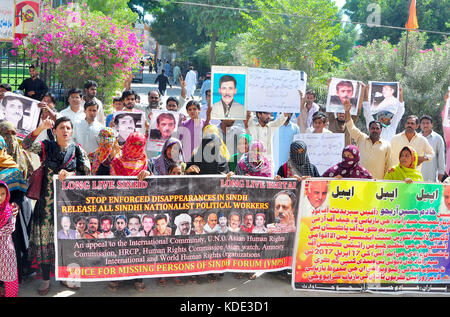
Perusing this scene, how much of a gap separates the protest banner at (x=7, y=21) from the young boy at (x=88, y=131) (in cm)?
659

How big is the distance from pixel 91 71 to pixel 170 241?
841 cm

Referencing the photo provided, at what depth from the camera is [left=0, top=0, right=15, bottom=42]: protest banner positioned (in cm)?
1180

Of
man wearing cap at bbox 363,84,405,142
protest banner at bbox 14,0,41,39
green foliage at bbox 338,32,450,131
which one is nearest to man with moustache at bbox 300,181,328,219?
man wearing cap at bbox 363,84,405,142

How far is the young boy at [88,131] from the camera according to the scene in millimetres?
6266

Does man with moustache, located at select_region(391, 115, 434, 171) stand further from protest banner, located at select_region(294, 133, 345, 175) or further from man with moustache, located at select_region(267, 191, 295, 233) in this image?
man with moustache, located at select_region(267, 191, 295, 233)

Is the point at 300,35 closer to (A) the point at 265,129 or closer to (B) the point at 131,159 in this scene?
(A) the point at 265,129

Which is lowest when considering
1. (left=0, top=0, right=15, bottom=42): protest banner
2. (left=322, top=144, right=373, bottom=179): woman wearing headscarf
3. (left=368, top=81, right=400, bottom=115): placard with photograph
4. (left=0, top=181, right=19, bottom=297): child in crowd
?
(left=0, top=181, right=19, bottom=297): child in crowd

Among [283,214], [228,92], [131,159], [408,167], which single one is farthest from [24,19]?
[408,167]

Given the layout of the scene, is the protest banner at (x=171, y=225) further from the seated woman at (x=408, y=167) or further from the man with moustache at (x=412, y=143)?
the man with moustache at (x=412, y=143)

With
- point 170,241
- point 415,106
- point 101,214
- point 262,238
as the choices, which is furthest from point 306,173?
point 415,106

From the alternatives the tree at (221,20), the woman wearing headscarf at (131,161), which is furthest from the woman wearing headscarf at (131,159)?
the tree at (221,20)

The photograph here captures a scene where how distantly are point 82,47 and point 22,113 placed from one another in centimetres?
647

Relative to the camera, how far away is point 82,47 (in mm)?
11867

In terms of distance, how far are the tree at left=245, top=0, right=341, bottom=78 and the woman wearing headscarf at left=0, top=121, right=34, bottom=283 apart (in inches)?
502
